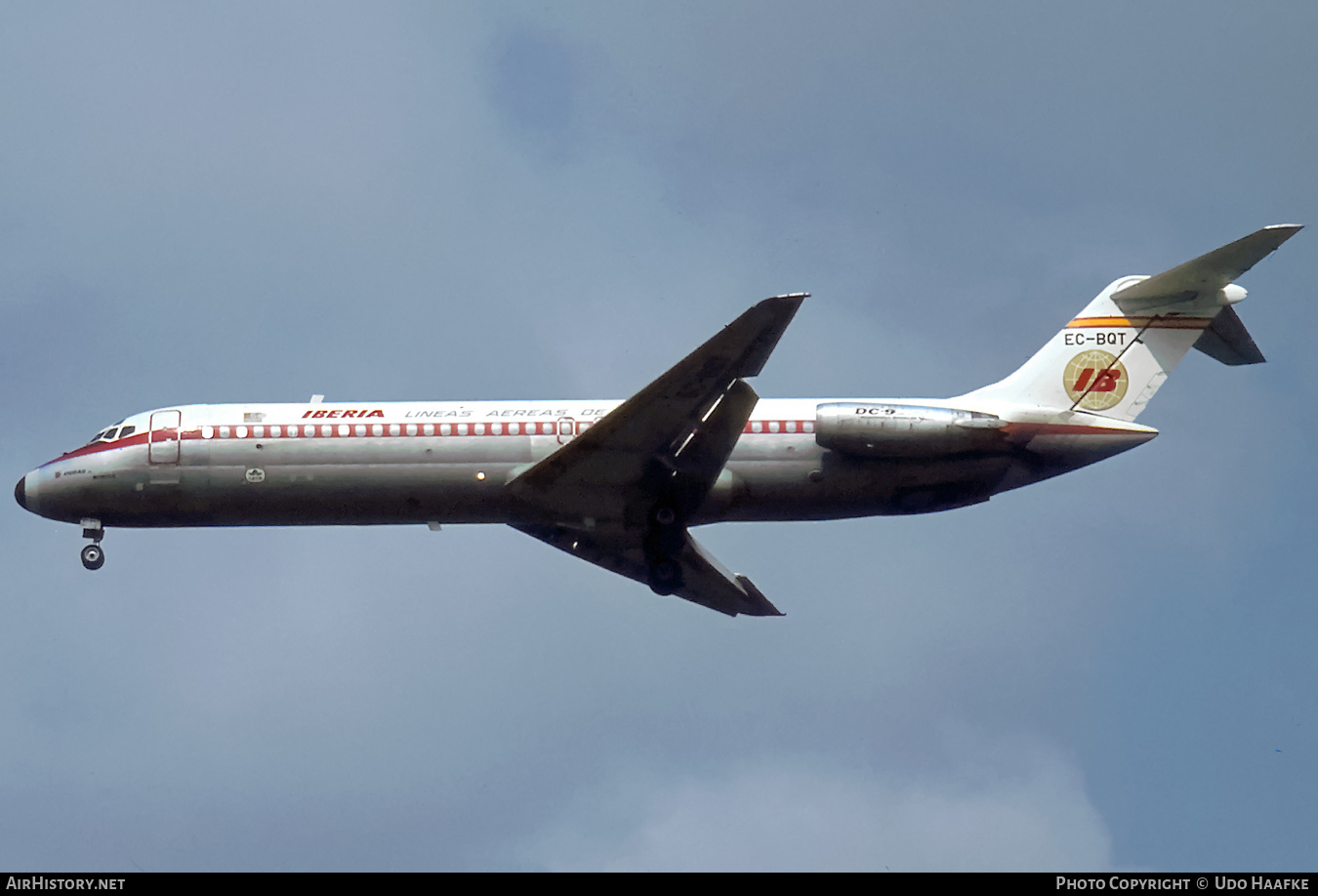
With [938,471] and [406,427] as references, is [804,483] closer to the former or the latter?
[938,471]

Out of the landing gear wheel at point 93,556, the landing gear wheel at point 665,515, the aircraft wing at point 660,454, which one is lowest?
the landing gear wheel at point 665,515

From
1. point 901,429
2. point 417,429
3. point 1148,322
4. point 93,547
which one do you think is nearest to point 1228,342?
point 1148,322

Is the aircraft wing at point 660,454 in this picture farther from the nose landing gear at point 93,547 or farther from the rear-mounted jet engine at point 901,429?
the nose landing gear at point 93,547

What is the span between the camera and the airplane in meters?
32.1

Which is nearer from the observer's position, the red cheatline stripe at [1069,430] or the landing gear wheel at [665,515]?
the red cheatline stripe at [1069,430]

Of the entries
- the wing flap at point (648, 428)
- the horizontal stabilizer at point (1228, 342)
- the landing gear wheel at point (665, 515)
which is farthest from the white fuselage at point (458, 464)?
the horizontal stabilizer at point (1228, 342)

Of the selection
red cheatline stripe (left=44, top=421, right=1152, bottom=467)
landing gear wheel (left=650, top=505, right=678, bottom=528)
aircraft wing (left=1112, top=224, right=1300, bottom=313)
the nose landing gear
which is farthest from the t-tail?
the nose landing gear

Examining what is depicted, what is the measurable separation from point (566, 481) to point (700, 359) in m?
4.02

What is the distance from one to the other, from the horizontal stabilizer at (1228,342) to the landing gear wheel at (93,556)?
78.5 feet

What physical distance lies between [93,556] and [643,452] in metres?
12.2

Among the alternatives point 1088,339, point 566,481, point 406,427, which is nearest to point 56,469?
point 406,427

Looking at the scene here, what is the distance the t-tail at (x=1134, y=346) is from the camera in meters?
34.0

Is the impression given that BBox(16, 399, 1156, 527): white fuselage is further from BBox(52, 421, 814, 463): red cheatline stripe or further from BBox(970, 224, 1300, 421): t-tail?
BBox(970, 224, 1300, 421): t-tail
